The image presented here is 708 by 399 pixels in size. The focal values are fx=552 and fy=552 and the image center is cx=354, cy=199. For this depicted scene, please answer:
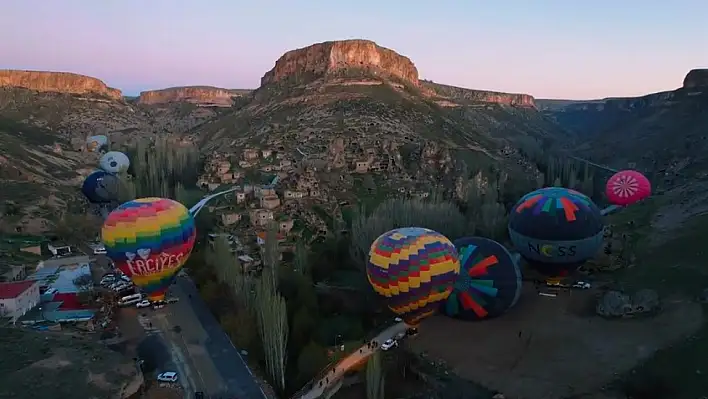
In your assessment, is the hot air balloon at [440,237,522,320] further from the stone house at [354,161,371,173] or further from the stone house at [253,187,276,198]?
the stone house at [354,161,371,173]

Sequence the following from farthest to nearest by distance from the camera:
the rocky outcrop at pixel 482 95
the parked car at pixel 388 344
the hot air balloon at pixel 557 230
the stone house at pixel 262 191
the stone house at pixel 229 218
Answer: the rocky outcrop at pixel 482 95 → the stone house at pixel 262 191 → the stone house at pixel 229 218 → the hot air balloon at pixel 557 230 → the parked car at pixel 388 344

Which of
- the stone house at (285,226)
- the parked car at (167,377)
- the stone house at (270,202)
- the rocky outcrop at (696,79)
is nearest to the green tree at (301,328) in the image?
the parked car at (167,377)

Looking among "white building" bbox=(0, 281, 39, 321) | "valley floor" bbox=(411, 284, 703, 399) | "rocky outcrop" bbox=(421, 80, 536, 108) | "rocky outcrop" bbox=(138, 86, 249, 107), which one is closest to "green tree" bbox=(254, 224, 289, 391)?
"valley floor" bbox=(411, 284, 703, 399)

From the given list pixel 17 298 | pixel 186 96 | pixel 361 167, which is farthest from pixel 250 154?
pixel 186 96

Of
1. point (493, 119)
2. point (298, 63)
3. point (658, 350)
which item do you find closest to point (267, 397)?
point (658, 350)

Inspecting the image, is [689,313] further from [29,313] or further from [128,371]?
[29,313]

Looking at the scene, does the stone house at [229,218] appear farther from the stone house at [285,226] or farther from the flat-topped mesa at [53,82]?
the flat-topped mesa at [53,82]
